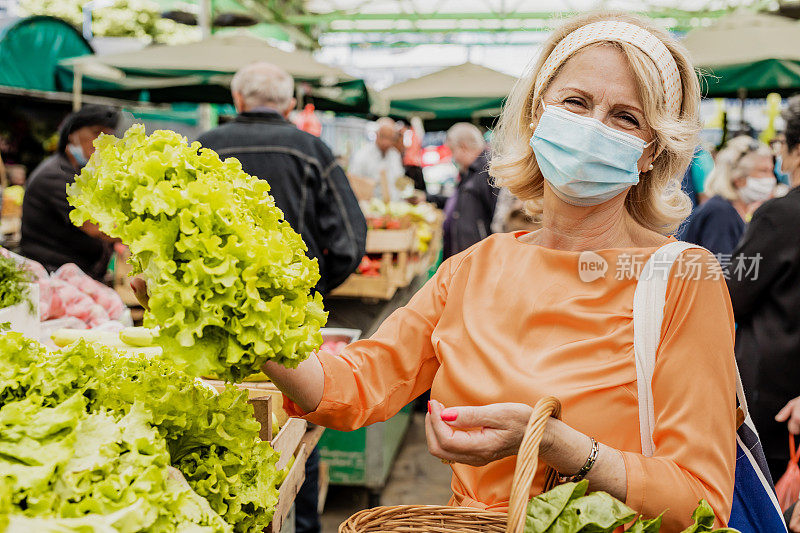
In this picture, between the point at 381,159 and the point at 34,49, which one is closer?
the point at 34,49

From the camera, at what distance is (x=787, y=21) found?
7.55m

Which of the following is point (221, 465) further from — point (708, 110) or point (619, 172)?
point (708, 110)

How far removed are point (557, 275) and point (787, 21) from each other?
7454 mm

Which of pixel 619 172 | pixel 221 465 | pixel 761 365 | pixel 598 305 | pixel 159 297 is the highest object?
pixel 619 172

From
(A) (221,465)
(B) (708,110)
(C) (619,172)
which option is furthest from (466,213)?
(B) (708,110)

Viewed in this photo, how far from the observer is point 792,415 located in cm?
305

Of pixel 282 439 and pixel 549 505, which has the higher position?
pixel 549 505

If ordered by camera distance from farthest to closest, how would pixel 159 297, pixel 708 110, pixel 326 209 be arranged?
pixel 708 110
pixel 326 209
pixel 159 297

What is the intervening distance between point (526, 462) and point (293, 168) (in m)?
2.97

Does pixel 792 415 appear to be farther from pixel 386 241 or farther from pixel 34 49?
pixel 34 49

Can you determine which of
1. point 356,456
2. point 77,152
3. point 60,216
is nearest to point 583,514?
point 356,456

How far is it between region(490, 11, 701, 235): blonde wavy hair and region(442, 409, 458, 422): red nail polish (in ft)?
2.84

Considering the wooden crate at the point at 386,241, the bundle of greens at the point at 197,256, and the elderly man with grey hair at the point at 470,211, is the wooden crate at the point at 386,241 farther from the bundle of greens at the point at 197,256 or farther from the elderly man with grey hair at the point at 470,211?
the bundle of greens at the point at 197,256

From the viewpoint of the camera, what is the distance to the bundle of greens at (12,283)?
202 cm
